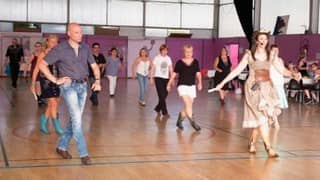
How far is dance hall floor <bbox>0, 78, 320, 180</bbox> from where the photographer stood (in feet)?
22.1

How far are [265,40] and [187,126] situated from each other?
3672 millimetres

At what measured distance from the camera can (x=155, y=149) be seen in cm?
844

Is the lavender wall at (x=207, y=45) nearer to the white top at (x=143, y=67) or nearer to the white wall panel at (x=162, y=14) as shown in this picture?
the white wall panel at (x=162, y=14)

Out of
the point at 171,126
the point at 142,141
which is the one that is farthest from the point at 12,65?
the point at 142,141

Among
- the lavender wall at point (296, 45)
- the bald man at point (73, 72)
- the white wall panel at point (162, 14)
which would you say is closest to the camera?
the bald man at point (73, 72)

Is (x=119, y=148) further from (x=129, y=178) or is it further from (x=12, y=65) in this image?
(x=12, y=65)

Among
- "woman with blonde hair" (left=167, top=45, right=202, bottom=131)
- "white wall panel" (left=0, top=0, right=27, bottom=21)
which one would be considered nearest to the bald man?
"woman with blonde hair" (left=167, top=45, right=202, bottom=131)

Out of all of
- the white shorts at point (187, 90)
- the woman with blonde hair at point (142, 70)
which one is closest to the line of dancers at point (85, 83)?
the white shorts at point (187, 90)

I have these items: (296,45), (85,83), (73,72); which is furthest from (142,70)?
(296,45)

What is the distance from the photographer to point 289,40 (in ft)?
87.5

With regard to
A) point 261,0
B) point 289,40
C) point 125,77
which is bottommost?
point 125,77

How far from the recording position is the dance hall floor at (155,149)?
674 cm

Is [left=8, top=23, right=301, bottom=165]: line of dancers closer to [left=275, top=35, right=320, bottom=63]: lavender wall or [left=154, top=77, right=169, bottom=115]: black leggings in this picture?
[left=154, top=77, right=169, bottom=115]: black leggings

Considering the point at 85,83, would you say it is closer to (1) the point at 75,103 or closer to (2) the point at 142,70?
(1) the point at 75,103
